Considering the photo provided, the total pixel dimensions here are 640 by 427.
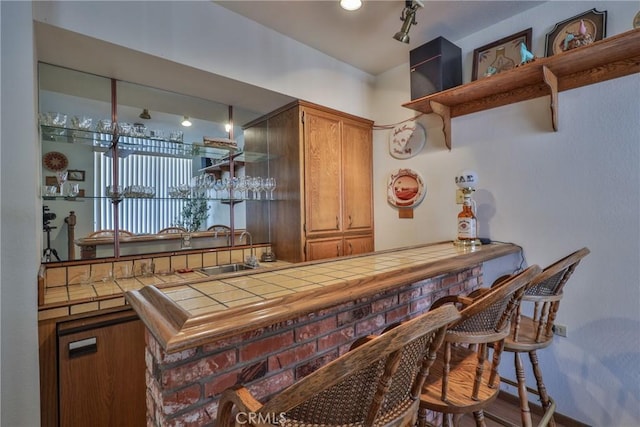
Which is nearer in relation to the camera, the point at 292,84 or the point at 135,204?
the point at 135,204

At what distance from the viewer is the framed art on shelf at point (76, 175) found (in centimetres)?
193

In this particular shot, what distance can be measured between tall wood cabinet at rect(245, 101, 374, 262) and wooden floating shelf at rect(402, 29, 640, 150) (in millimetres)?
715

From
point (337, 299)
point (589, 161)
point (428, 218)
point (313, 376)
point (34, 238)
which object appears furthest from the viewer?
point (428, 218)

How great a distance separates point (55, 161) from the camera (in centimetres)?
188

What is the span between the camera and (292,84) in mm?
2475

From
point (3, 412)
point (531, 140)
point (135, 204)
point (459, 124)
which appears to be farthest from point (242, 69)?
point (3, 412)

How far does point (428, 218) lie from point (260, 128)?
1.82m

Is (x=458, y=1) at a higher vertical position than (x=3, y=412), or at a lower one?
higher

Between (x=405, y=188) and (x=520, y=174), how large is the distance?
3.15 feet

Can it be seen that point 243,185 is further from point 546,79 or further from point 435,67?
point 546,79

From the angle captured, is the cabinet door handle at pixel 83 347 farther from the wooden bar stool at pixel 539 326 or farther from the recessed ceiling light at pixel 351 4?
the recessed ceiling light at pixel 351 4

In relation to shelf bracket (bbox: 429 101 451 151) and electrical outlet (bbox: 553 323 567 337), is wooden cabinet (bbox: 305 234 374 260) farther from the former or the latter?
electrical outlet (bbox: 553 323 567 337)

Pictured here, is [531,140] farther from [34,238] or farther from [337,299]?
[34,238]

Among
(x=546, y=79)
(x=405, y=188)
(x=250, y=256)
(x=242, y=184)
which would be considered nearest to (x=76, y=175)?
(x=242, y=184)
